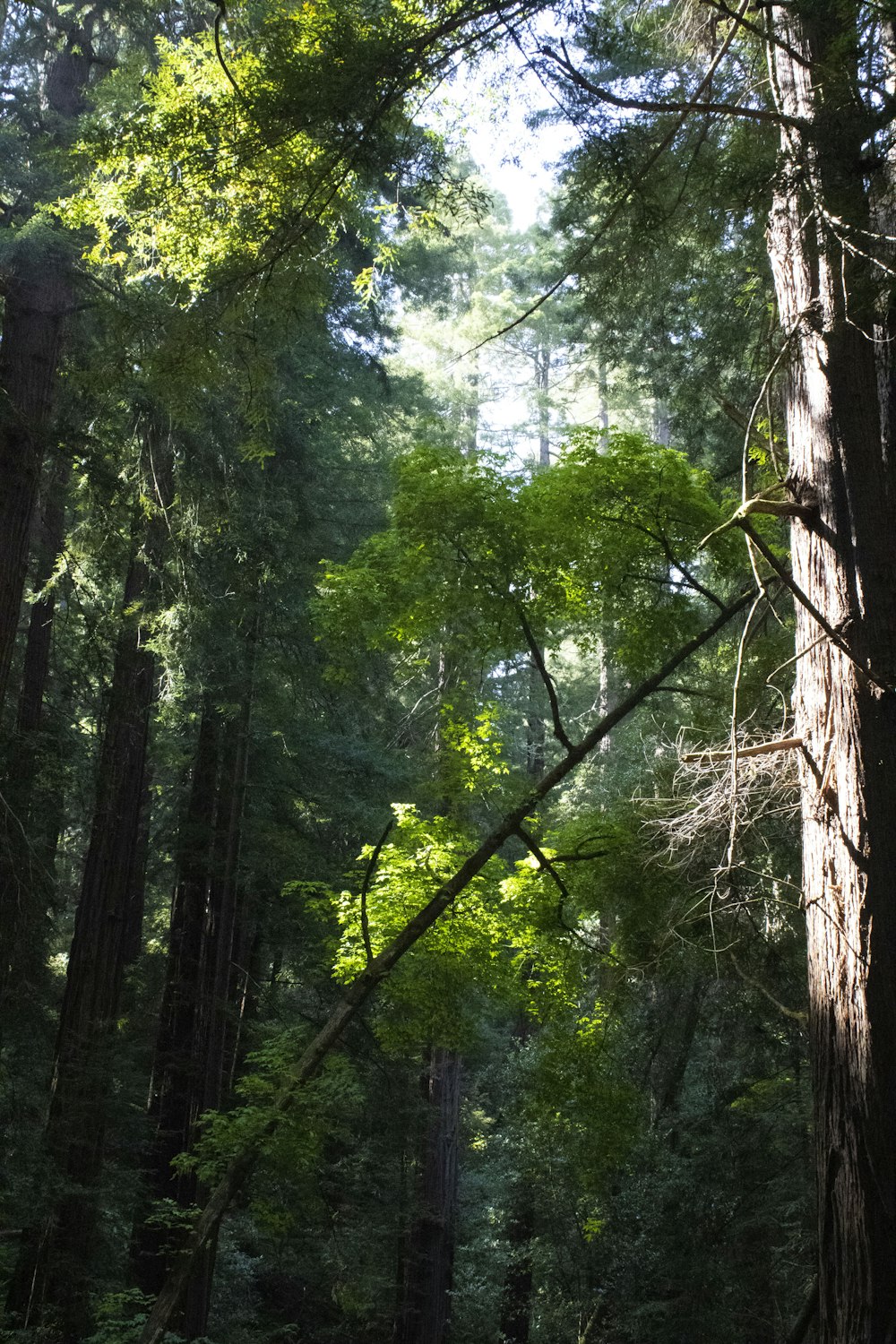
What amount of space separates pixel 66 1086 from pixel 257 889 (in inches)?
148

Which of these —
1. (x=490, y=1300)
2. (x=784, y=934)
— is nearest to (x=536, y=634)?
(x=784, y=934)

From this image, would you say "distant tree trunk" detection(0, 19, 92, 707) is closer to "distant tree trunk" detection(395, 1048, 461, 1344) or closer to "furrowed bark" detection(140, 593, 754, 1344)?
"furrowed bark" detection(140, 593, 754, 1344)

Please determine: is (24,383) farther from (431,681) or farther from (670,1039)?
(670,1039)

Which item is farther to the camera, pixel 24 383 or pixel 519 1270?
pixel 519 1270

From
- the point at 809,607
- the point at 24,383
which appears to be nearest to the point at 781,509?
the point at 809,607

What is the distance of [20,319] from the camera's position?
7.78 metres

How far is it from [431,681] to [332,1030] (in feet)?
28.4

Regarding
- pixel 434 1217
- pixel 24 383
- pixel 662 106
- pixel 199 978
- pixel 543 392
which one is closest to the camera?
pixel 662 106

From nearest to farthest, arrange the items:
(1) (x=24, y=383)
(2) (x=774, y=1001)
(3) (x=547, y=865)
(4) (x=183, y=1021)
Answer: (2) (x=774, y=1001) < (3) (x=547, y=865) < (1) (x=24, y=383) < (4) (x=183, y=1021)

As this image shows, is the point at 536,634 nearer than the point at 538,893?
Yes

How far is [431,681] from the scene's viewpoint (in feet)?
47.5

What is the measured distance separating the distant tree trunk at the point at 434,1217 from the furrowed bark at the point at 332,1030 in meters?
6.45

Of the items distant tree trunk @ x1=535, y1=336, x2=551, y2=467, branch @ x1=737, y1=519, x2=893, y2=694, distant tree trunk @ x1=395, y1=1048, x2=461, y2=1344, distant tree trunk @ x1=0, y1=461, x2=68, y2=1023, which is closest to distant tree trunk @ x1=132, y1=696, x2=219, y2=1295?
distant tree trunk @ x1=0, y1=461, x2=68, y2=1023

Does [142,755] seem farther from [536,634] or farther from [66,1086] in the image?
[536,634]
